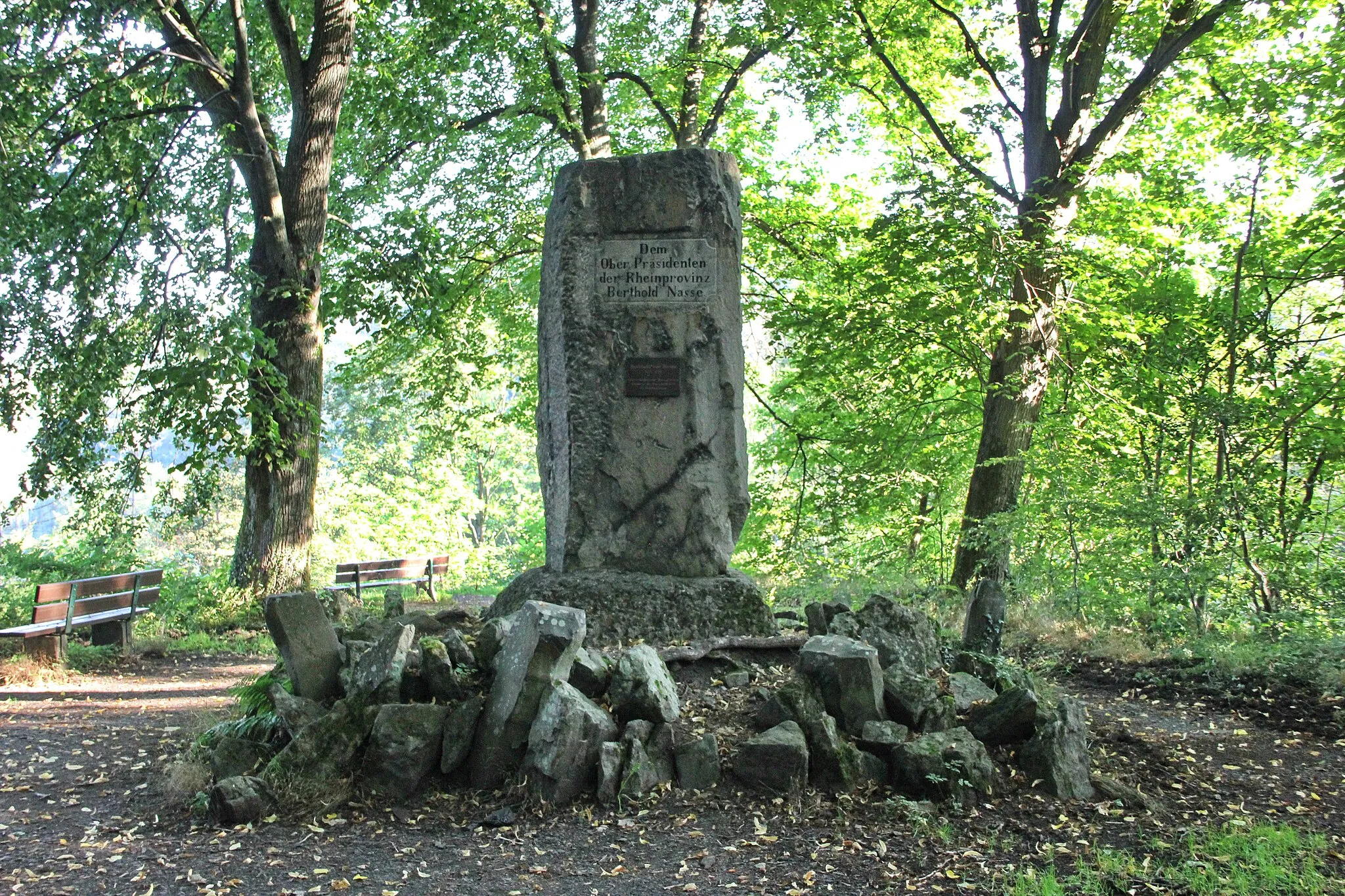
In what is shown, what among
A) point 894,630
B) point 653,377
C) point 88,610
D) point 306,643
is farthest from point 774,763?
point 88,610

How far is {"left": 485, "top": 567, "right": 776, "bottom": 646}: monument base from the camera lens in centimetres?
599

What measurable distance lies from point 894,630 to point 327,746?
321cm

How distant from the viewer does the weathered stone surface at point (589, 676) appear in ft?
16.0

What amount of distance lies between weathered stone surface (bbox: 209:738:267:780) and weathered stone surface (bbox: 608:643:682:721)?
5.83 ft

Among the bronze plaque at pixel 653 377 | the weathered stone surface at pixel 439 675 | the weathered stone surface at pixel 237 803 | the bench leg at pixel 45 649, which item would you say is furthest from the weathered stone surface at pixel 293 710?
the bench leg at pixel 45 649

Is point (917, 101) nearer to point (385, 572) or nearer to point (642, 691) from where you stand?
point (642, 691)

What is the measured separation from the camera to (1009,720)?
4711 mm

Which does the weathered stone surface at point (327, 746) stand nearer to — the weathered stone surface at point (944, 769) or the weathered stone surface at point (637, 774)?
the weathered stone surface at point (637, 774)

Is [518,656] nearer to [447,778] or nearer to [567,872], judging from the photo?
[447,778]

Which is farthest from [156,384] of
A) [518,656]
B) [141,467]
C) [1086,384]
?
[1086,384]

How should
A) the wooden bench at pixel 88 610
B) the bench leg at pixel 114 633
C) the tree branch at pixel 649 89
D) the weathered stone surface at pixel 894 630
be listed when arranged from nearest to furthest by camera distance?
the weathered stone surface at pixel 894 630 < the wooden bench at pixel 88 610 < the bench leg at pixel 114 633 < the tree branch at pixel 649 89

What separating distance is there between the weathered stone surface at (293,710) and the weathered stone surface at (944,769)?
2918mm

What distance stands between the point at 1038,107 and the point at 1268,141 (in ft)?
7.76

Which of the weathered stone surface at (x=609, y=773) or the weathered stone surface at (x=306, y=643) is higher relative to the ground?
the weathered stone surface at (x=306, y=643)
